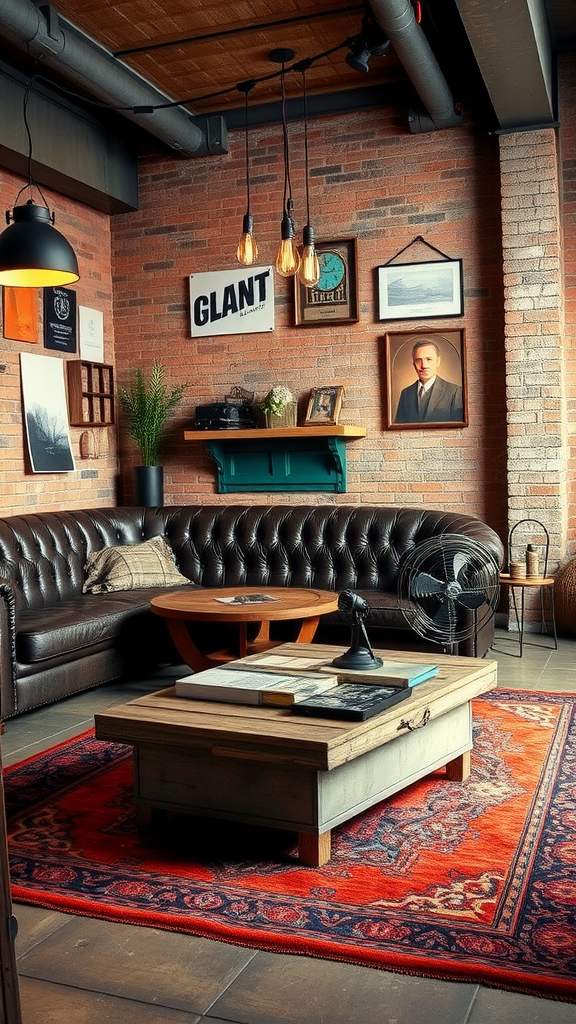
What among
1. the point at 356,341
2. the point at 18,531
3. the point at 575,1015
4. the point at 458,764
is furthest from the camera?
the point at 356,341

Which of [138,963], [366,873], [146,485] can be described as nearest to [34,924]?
[138,963]

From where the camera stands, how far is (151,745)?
114 inches

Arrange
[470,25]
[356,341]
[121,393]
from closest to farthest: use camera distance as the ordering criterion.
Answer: [470,25], [356,341], [121,393]

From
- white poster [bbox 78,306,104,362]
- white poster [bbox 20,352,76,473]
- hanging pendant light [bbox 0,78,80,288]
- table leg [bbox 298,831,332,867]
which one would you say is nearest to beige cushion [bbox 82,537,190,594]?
white poster [bbox 20,352,76,473]

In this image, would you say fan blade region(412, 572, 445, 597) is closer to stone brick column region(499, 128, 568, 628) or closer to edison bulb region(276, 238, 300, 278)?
edison bulb region(276, 238, 300, 278)

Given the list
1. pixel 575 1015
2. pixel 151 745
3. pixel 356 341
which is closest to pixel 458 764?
pixel 151 745

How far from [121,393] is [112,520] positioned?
4.67 feet

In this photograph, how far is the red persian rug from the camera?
2.23m

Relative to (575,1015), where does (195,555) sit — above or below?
above

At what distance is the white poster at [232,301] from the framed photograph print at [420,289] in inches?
33.6

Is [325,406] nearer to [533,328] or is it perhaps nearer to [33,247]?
[533,328]

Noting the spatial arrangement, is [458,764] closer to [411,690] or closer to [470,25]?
[411,690]

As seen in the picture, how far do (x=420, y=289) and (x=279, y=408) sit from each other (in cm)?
124

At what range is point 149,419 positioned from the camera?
703 cm
